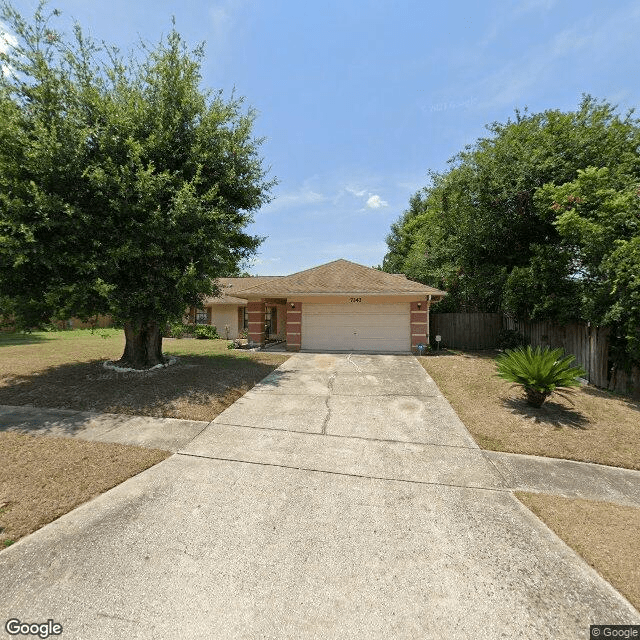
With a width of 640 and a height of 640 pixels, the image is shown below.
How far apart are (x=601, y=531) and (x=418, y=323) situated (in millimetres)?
11418

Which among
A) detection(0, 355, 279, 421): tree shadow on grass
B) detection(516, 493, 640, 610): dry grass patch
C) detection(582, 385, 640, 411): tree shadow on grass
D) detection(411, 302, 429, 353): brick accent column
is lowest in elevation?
detection(516, 493, 640, 610): dry grass patch

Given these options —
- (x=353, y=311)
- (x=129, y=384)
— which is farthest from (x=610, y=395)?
(x=129, y=384)

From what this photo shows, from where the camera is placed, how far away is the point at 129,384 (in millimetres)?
8023

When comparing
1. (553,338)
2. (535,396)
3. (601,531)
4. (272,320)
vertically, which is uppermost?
(272,320)

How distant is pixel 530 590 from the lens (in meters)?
2.53

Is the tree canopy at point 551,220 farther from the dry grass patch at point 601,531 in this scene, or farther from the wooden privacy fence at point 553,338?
the dry grass patch at point 601,531

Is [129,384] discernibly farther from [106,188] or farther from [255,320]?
[255,320]

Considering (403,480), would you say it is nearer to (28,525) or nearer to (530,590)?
(530,590)

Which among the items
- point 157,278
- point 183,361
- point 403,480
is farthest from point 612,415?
point 183,361

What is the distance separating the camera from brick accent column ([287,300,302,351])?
14930 mm

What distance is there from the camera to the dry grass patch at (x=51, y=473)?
10.7ft

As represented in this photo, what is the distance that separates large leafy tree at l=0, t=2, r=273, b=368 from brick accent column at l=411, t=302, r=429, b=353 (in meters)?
9.14

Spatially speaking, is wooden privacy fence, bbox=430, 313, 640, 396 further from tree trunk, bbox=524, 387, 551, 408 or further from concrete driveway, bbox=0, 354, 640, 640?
concrete driveway, bbox=0, 354, 640, 640

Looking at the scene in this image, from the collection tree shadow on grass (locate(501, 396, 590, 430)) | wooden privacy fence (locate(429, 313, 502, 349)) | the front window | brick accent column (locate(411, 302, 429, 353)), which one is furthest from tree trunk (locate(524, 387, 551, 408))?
the front window
